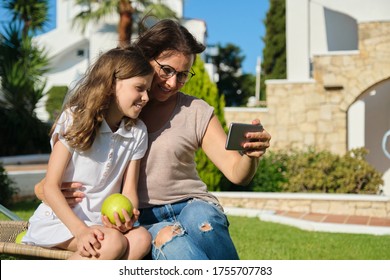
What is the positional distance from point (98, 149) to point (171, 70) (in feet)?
1.77

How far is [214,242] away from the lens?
2.95 metres

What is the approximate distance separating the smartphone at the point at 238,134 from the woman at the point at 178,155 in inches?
3.3

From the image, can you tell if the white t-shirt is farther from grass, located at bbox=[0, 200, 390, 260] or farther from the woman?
grass, located at bbox=[0, 200, 390, 260]

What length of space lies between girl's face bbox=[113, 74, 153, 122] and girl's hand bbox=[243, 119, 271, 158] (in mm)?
505

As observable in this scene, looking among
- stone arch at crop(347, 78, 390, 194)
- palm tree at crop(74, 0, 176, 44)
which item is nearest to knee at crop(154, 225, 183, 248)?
stone arch at crop(347, 78, 390, 194)

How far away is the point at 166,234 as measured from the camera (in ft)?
9.45

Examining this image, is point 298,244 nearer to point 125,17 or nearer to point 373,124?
point 373,124

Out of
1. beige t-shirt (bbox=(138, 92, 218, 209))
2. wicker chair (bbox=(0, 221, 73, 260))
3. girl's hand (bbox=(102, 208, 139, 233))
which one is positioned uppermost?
beige t-shirt (bbox=(138, 92, 218, 209))

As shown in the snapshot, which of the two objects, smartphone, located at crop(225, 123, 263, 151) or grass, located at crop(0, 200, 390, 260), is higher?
smartphone, located at crop(225, 123, 263, 151)

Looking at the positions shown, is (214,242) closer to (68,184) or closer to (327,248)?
(68,184)

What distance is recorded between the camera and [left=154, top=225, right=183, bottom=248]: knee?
9.41 ft

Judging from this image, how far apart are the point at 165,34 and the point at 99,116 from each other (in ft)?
1.89
